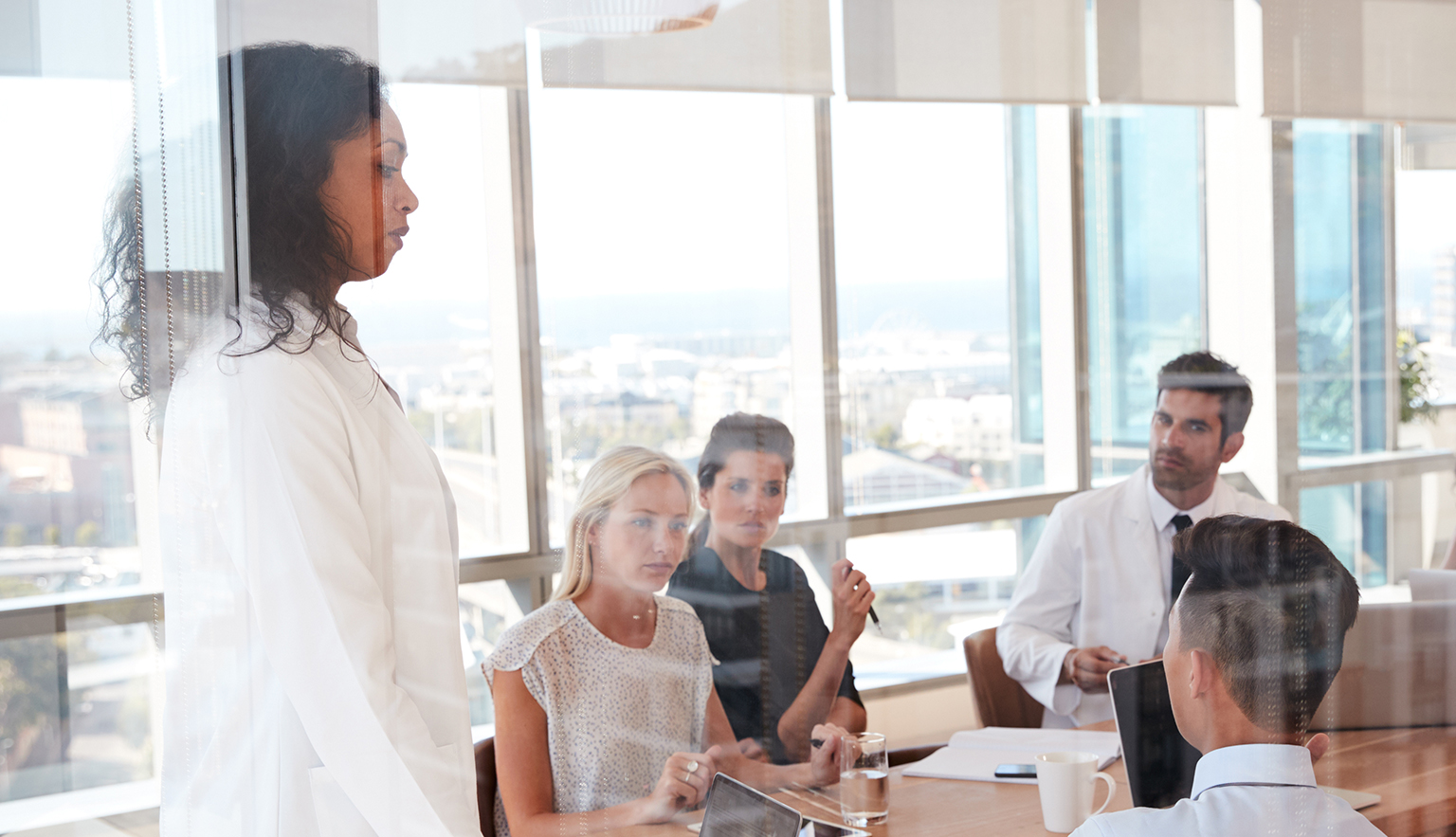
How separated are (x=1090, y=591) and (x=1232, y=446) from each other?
52 centimetres

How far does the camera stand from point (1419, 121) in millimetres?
605

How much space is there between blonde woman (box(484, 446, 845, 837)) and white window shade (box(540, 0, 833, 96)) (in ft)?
1.51

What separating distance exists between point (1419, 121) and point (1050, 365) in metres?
0.64

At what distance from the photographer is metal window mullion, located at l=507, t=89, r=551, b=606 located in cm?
119

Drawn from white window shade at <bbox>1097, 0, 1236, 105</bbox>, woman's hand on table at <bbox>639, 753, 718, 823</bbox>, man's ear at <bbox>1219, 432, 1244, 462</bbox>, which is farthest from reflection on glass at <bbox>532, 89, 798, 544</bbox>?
man's ear at <bbox>1219, 432, 1244, 462</bbox>

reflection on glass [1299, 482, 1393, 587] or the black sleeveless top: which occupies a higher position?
reflection on glass [1299, 482, 1393, 587]

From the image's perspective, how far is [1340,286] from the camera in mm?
627

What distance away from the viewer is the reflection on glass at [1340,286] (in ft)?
2.02

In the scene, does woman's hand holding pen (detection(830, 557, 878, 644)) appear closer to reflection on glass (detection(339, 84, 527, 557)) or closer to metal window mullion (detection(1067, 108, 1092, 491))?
metal window mullion (detection(1067, 108, 1092, 491))

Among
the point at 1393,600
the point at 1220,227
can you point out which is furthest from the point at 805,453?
the point at 1393,600

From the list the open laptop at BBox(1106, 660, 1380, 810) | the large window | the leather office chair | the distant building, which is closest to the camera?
the open laptop at BBox(1106, 660, 1380, 810)

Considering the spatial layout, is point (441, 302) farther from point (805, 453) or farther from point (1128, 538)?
point (1128, 538)

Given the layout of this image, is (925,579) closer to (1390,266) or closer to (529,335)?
(529,335)

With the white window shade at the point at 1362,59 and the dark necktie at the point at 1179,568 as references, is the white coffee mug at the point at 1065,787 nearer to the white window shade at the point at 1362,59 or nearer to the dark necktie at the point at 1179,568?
the dark necktie at the point at 1179,568
